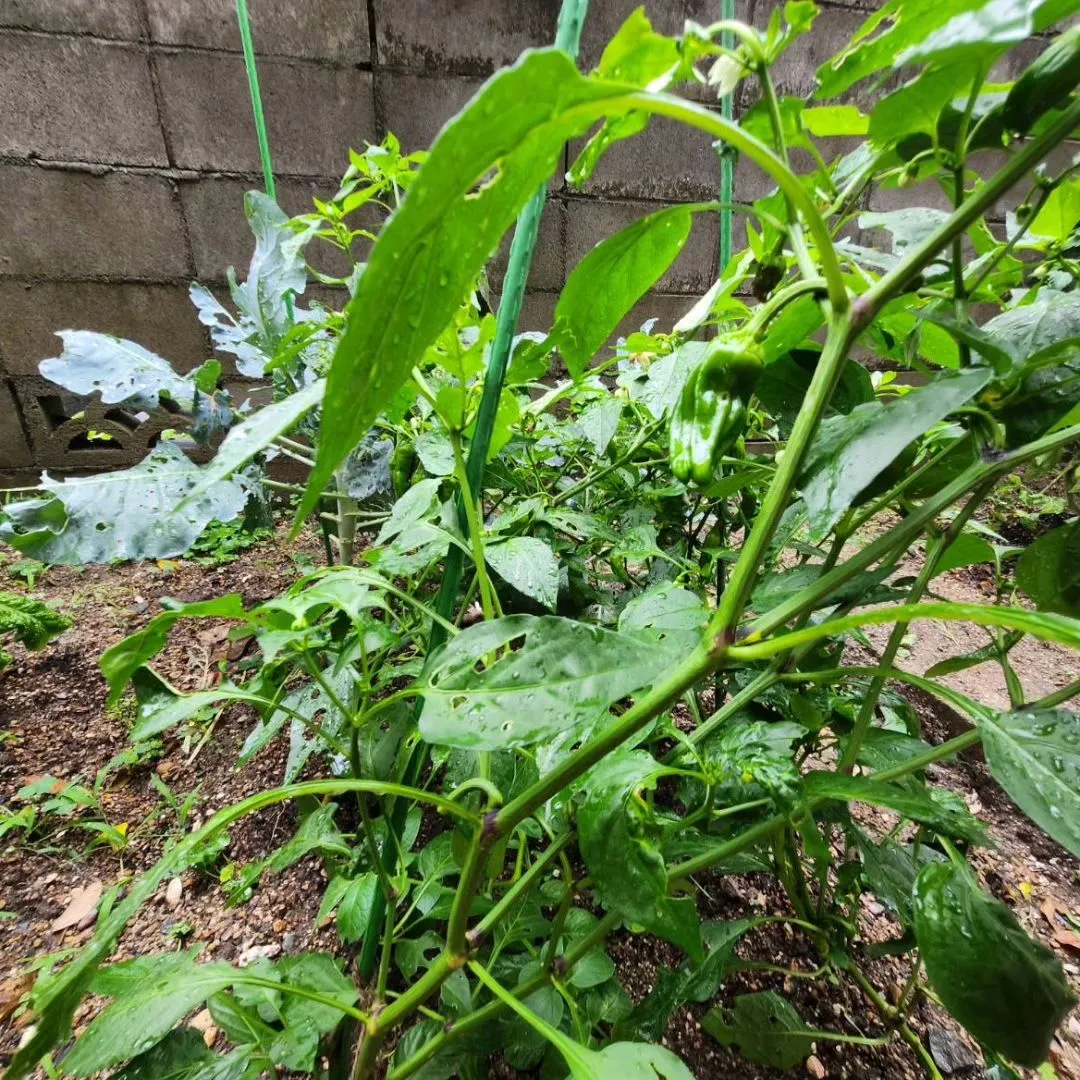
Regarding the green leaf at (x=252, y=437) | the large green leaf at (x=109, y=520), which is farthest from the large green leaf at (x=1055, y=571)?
the large green leaf at (x=109, y=520)

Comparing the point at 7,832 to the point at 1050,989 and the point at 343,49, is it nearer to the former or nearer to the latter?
the point at 1050,989

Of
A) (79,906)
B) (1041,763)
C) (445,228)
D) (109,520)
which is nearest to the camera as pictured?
(445,228)

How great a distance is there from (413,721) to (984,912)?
0.45 metres

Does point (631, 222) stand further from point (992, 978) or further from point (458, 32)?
point (992, 978)

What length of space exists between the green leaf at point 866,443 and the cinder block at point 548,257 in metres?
1.80

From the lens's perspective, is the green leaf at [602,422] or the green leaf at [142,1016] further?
the green leaf at [602,422]

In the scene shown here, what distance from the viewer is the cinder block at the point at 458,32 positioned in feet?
5.69

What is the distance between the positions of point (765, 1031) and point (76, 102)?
254 cm

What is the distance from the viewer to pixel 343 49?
5.71ft

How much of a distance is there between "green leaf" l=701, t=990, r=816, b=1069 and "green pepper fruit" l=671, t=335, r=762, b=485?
0.60 meters

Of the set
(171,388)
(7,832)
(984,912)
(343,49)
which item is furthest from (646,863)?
(343,49)

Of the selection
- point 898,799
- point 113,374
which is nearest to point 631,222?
point 113,374

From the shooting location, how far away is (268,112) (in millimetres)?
1751

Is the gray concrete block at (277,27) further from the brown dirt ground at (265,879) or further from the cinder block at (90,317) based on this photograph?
the brown dirt ground at (265,879)
